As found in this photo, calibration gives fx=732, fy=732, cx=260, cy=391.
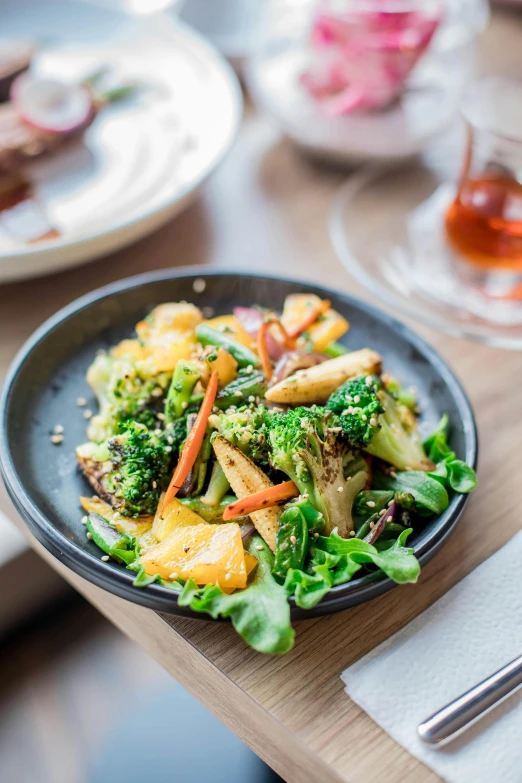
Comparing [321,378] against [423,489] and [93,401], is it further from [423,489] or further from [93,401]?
[93,401]

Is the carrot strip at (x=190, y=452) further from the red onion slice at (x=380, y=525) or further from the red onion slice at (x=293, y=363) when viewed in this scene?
the red onion slice at (x=380, y=525)

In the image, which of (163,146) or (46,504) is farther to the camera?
(163,146)

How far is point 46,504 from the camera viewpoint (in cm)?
134

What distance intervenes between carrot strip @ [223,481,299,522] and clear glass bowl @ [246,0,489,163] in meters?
1.48

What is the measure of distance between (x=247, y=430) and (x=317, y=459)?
0.46 feet

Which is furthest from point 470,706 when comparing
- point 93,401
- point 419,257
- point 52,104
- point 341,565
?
point 52,104

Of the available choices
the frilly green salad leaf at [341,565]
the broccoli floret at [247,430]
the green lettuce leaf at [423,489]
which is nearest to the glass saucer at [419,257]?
the green lettuce leaf at [423,489]

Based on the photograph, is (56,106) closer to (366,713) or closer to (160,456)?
(160,456)

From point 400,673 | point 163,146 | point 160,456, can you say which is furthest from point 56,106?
point 400,673

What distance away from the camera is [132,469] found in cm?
129

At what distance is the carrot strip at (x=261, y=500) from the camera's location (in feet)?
3.97

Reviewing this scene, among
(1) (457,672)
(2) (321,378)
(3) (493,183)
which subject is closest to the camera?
(1) (457,672)

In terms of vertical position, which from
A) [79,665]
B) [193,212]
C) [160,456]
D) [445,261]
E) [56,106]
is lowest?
[79,665]

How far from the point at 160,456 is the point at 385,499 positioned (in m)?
0.42
